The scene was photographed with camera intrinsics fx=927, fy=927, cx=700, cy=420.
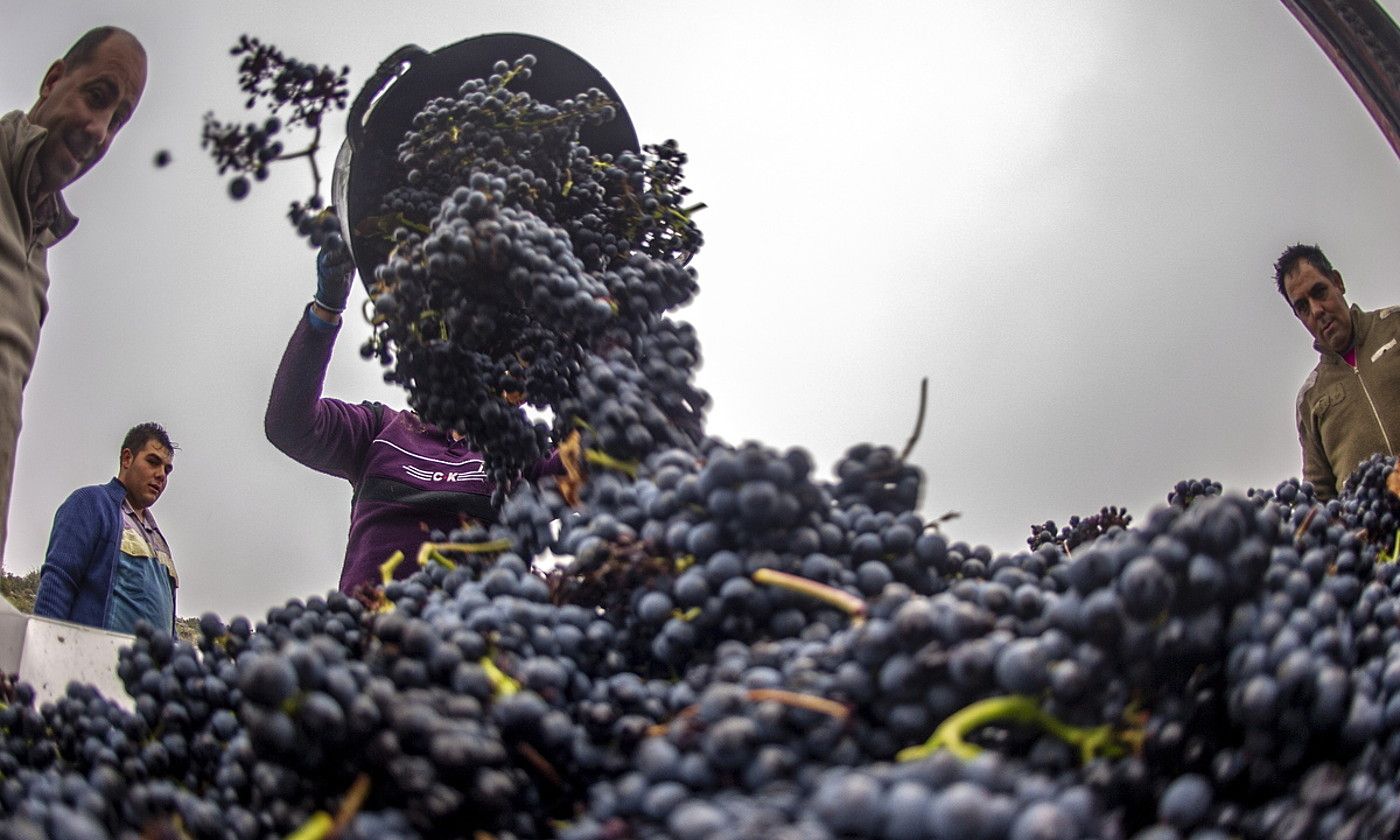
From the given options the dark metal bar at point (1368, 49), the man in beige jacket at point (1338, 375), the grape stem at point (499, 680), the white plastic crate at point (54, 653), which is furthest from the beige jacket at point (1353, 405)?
the white plastic crate at point (54, 653)

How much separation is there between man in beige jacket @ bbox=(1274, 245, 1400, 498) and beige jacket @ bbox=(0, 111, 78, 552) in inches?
75.5

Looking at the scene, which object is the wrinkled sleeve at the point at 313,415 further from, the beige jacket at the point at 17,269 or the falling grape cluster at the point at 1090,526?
the falling grape cluster at the point at 1090,526

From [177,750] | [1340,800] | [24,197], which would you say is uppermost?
[24,197]

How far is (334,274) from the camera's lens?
1279 mm

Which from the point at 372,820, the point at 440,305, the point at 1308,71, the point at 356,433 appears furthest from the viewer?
the point at 1308,71

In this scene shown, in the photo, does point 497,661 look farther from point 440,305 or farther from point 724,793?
point 440,305

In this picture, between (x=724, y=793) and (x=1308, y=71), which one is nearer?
(x=724, y=793)

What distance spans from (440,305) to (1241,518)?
651mm

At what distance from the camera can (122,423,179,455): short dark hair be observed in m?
2.54

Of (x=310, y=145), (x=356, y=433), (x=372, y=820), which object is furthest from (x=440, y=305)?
(x=356, y=433)

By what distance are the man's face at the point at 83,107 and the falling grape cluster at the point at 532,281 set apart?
1.41ft

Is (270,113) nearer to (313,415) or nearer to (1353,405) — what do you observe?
(313,415)

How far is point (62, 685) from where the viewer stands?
91 cm

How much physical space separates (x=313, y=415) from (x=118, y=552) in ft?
2.99
